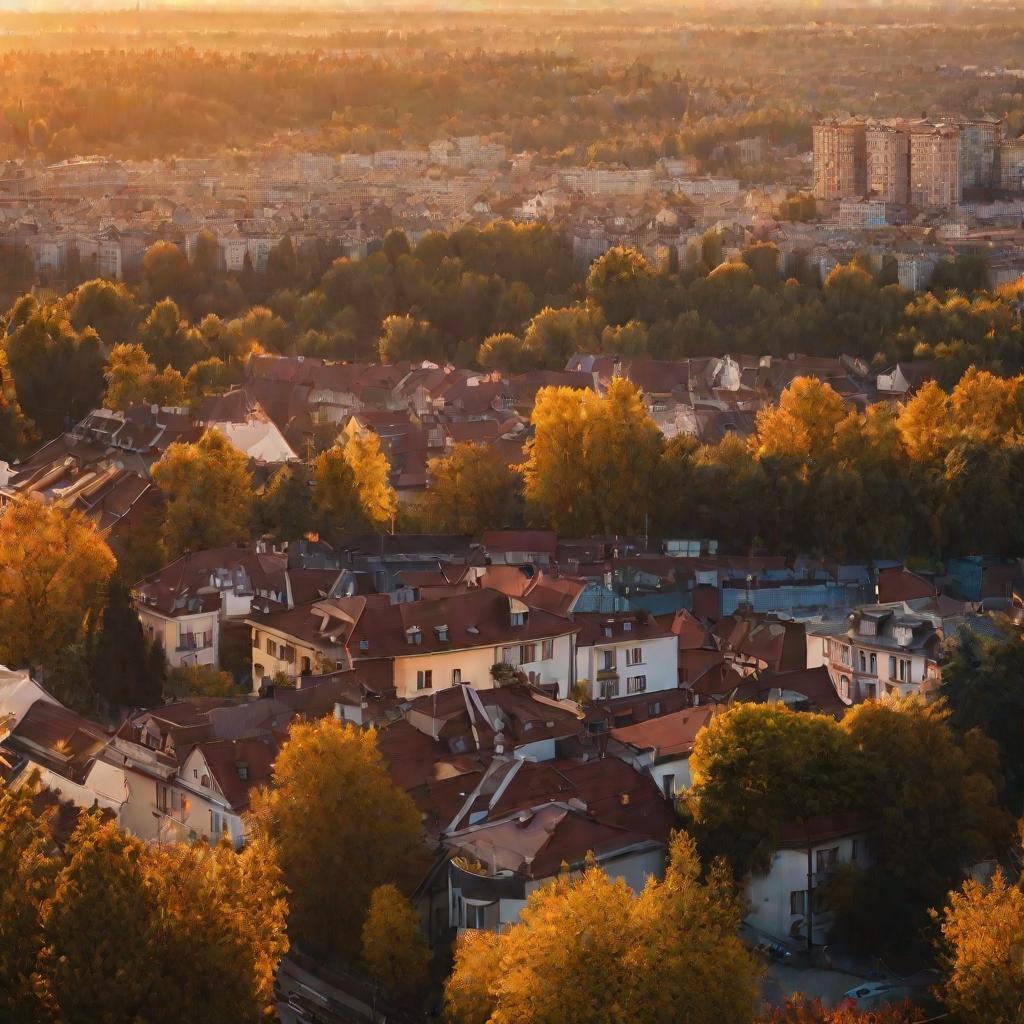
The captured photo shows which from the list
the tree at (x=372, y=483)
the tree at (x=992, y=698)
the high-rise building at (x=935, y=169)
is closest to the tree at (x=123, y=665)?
the tree at (x=372, y=483)

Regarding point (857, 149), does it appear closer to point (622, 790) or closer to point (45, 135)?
point (45, 135)

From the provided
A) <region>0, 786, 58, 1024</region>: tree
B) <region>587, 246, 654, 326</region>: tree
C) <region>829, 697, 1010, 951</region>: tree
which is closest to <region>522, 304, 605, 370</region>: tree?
<region>587, 246, 654, 326</region>: tree

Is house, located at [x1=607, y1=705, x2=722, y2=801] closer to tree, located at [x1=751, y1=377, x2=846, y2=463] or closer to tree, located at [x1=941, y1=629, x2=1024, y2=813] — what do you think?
tree, located at [x1=941, y1=629, x2=1024, y2=813]

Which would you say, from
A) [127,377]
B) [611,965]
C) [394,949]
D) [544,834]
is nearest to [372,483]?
[127,377]

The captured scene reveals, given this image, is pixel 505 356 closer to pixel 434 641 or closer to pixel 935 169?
pixel 434 641

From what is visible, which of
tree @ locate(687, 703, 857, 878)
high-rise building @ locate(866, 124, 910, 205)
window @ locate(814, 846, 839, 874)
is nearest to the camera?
tree @ locate(687, 703, 857, 878)

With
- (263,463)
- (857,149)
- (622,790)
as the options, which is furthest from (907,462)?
(857,149)
